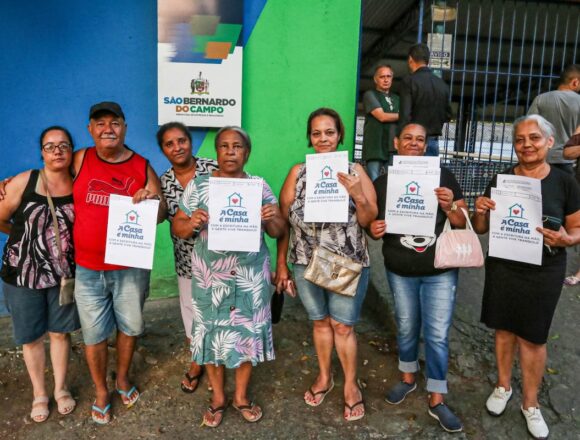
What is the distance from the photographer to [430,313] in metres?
2.76

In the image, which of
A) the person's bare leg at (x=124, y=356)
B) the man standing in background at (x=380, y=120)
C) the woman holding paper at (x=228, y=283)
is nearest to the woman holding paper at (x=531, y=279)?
the woman holding paper at (x=228, y=283)

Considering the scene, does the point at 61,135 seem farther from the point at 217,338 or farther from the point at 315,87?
the point at 315,87

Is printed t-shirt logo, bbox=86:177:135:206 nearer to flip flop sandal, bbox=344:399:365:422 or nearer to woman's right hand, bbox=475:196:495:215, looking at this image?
flip flop sandal, bbox=344:399:365:422

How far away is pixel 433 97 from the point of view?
4734 millimetres

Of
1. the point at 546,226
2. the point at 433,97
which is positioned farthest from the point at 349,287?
the point at 433,97

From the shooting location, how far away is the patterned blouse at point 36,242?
264 cm

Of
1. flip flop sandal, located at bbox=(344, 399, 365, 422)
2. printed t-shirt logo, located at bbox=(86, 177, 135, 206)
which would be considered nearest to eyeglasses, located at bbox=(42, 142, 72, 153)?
printed t-shirt logo, located at bbox=(86, 177, 135, 206)

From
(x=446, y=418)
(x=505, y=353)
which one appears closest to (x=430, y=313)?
(x=505, y=353)

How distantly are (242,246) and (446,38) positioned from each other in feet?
15.8

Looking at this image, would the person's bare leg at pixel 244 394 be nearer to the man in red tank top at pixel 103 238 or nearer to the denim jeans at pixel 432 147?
the man in red tank top at pixel 103 238

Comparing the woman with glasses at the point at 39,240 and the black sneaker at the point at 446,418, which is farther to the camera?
the black sneaker at the point at 446,418

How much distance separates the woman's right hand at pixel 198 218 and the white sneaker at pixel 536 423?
2.23m

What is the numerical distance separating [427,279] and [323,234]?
2.18ft

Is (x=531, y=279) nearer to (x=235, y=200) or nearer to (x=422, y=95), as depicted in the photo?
→ (x=235, y=200)
